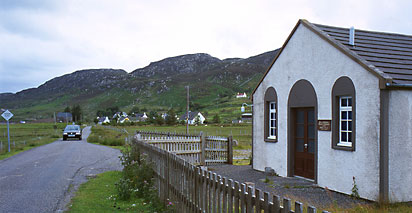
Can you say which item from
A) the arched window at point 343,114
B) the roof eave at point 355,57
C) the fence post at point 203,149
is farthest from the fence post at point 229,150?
the arched window at point 343,114

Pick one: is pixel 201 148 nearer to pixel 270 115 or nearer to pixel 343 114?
pixel 270 115

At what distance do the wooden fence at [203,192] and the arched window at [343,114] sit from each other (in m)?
4.48

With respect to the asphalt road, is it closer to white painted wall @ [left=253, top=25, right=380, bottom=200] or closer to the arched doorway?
white painted wall @ [left=253, top=25, right=380, bottom=200]

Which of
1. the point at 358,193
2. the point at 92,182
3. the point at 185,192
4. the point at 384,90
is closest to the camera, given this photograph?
the point at 185,192

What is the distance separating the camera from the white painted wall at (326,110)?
8.62 m

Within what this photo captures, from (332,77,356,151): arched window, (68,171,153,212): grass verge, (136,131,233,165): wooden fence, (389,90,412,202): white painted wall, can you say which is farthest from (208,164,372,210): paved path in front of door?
(68,171,153,212): grass verge

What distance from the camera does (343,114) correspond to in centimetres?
980

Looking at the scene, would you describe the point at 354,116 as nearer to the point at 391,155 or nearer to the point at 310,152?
the point at 391,155

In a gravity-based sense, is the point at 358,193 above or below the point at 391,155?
below

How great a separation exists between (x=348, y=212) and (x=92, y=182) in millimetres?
7540

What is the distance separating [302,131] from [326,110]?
166cm

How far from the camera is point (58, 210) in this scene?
757 cm

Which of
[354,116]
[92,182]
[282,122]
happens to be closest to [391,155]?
[354,116]

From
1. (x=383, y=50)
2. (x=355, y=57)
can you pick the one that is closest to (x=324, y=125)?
(x=355, y=57)
